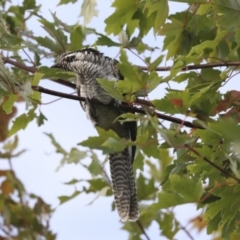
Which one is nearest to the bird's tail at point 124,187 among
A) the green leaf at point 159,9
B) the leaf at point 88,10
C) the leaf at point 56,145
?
the leaf at point 56,145

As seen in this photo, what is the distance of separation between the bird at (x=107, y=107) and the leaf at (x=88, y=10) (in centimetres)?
57

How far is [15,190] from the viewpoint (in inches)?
217

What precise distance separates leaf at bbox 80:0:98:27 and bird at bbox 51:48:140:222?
569 mm

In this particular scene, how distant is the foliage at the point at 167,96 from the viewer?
2.54 m

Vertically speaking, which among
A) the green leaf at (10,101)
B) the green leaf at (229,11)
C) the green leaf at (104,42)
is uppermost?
the green leaf at (104,42)

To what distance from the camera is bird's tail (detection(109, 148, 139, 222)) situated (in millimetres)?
4891

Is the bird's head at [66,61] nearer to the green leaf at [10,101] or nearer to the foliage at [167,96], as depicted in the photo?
the foliage at [167,96]

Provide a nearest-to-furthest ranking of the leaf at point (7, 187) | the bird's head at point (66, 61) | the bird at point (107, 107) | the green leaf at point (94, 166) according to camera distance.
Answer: the bird's head at point (66, 61)
the bird at point (107, 107)
the green leaf at point (94, 166)
the leaf at point (7, 187)

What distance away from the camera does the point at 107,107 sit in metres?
5.10

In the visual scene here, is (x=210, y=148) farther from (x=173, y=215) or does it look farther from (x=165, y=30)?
(x=173, y=215)

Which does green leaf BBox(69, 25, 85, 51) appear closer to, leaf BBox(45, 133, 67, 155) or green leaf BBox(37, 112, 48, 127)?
green leaf BBox(37, 112, 48, 127)

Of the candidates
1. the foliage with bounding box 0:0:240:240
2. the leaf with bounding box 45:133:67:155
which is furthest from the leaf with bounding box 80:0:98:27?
the leaf with bounding box 45:133:67:155

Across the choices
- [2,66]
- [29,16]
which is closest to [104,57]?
[29,16]

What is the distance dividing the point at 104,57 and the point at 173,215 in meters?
1.27
